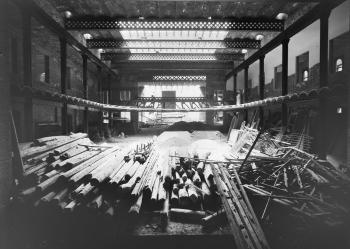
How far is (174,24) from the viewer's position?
9523mm

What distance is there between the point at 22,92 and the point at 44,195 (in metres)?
3.24

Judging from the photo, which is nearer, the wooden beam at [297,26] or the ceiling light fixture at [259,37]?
the wooden beam at [297,26]

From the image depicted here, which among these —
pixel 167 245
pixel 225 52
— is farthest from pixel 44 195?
pixel 225 52

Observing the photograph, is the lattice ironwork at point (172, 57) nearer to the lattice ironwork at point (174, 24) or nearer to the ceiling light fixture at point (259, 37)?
the ceiling light fixture at point (259, 37)

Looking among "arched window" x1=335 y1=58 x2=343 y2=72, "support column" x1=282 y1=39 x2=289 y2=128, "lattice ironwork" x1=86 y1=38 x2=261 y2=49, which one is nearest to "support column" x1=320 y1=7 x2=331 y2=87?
"support column" x1=282 y1=39 x2=289 y2=128

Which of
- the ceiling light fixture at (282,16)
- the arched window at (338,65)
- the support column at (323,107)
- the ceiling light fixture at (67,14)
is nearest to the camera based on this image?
the support column at (323,107)

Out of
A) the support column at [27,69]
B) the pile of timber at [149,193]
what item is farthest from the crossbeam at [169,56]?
the pile of timber at [149,193]

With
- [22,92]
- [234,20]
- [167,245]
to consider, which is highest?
[234,20]

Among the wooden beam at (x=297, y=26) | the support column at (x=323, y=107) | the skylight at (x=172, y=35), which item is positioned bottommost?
the support column at (x=323, y=107)

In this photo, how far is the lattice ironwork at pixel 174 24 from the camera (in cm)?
939

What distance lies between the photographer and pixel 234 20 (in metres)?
9.36

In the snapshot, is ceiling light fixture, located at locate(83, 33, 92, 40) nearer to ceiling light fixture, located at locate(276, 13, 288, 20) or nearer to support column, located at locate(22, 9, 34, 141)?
support column, located at locate(22, 9, 34, 141)

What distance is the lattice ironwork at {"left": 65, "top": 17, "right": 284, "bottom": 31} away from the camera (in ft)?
30.8

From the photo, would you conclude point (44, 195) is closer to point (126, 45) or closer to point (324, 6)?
point (324, 6)
